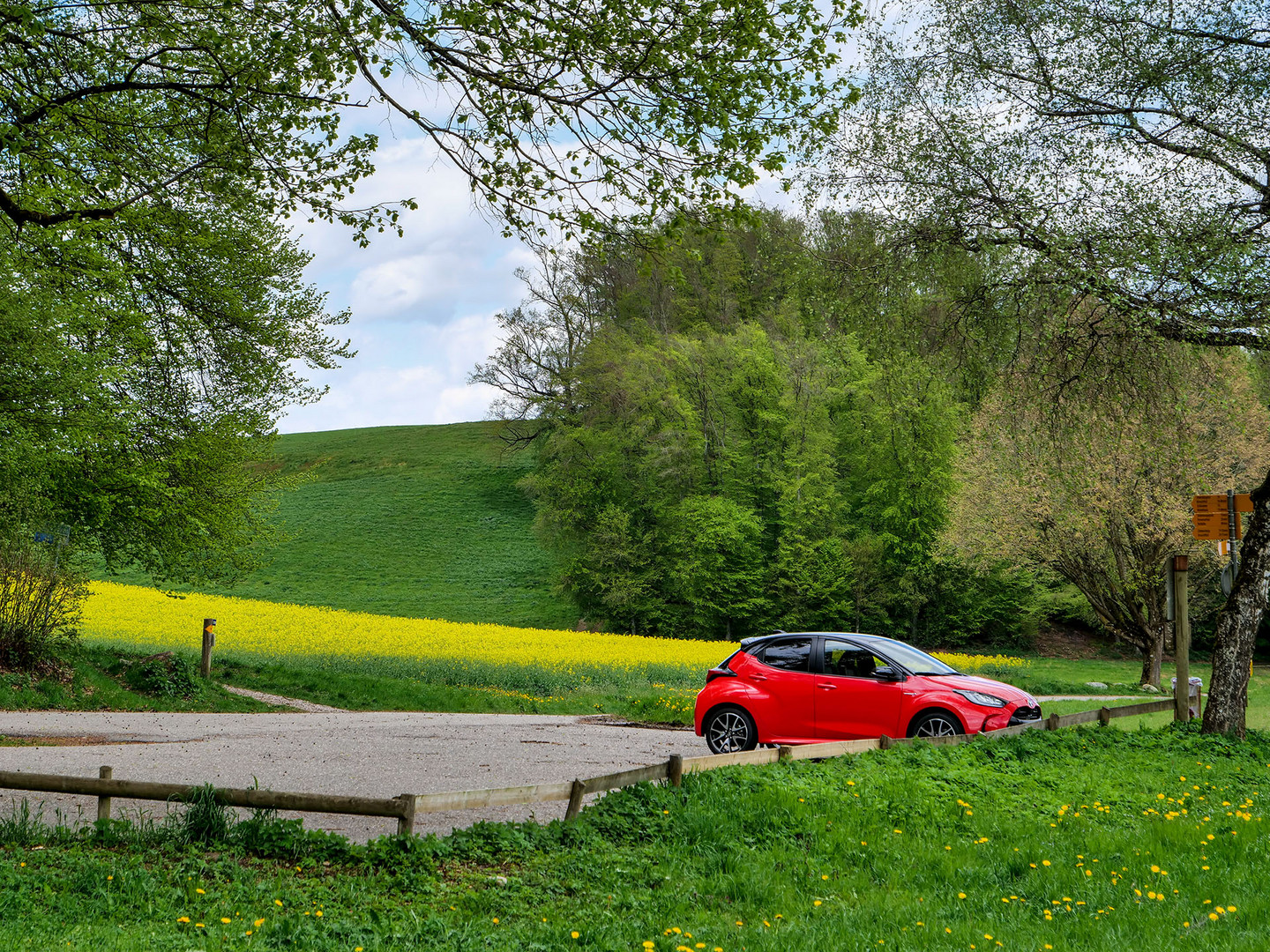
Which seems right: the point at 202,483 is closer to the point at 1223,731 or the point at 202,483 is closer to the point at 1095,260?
the point at 1095,260

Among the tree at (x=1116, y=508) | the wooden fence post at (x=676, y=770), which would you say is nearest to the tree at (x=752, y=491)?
the tree at (x=1116, y=508)

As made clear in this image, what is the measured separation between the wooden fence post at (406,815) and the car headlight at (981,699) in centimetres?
734

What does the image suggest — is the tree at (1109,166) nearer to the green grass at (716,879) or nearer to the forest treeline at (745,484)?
the green grass at (716,879)

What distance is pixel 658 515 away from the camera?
45.3 meters

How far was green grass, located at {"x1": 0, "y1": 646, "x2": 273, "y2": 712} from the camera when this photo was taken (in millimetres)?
16702

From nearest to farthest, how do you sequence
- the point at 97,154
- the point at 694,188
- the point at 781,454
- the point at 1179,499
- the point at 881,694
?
the point at 694,188, the point at 97,154, the point at 881,694, the point at 1179,499, the point at 781,454

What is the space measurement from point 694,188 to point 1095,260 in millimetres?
6091

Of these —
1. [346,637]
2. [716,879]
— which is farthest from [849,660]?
[346,637]

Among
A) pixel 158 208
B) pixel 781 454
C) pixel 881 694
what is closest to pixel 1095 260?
pixel 881 694

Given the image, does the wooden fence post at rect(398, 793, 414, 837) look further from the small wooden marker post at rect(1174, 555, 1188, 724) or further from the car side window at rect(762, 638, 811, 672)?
the small wooden marker post at rect(1174, 555, 1188, 724)

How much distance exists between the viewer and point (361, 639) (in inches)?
1137

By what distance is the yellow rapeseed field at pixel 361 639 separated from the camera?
25.8m

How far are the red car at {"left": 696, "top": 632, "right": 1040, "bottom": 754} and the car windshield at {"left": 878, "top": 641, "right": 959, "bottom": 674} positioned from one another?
15 mm

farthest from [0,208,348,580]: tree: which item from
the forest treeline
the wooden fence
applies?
the forest treeline
